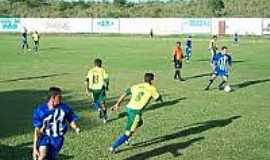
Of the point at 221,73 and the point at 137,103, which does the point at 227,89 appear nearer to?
the point at 221,73

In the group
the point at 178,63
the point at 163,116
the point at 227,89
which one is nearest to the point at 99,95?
the point at 163,116

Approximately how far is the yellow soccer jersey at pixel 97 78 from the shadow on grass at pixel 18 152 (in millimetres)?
3307

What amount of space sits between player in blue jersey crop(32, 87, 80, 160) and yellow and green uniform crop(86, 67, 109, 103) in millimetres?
6657

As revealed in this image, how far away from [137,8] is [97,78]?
341 feet

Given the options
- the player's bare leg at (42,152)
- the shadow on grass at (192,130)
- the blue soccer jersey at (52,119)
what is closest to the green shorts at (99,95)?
the shadow on grass at (192,130)

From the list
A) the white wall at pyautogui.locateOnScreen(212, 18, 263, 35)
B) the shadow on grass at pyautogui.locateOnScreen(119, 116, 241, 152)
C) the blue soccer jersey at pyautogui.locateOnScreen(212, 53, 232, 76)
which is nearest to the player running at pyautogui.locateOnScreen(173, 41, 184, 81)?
the blue soccer jersey at pyautogui.locateOnScreen(212, 53, 232, 76)

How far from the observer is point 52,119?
10.4 m

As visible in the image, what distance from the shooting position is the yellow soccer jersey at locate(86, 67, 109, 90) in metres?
17.3

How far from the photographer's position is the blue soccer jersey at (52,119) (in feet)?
33.8

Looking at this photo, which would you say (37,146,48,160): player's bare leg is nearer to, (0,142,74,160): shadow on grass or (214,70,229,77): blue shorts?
(0,142,74,160): shadow on grass

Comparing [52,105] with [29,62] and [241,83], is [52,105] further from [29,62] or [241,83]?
[29,62]

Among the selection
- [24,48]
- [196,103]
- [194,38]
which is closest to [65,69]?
[196,103]

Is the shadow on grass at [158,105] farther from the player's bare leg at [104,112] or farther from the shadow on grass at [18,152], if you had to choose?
the shadow on grass at [18,152]

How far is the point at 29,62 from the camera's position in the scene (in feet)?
134
